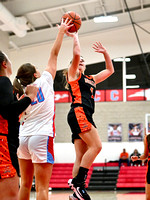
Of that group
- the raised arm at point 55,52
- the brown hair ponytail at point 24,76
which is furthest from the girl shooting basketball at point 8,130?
the raised arm at point 55,52

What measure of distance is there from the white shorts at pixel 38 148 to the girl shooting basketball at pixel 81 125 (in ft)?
2.89

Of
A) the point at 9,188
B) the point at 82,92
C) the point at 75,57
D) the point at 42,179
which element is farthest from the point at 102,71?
the point at 9,188

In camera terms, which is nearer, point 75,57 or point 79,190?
point 79,190

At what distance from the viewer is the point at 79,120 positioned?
14.7ft

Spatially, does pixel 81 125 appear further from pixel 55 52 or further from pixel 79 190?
pixel 55 52

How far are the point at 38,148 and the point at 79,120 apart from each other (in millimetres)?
1139

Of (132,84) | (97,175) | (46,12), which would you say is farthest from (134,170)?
(46,12)

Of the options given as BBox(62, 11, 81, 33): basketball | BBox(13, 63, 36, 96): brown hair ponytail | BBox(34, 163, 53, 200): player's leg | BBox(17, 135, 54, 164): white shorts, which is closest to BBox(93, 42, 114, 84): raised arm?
BBox(62, 11, 81, 33): basketball

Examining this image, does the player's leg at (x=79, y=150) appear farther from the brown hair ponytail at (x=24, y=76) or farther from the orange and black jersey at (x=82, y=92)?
the brown hair ponytail at (x=24, y=76)

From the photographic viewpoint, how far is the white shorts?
339cm

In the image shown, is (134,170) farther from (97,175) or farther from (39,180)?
(39,180)

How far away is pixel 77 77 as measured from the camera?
15.4 ft

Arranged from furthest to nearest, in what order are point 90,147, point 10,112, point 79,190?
point 90,147 < point 79,190 < point 10,112

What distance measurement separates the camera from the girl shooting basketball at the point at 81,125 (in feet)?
13.8
